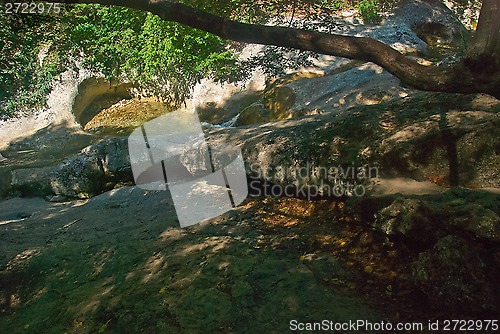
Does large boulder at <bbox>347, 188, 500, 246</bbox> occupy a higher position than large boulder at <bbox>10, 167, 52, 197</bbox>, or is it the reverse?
large boulder at <bbox>347, 188, 500, 246</bbox>

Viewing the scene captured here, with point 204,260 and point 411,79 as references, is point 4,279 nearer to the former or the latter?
point 204,260

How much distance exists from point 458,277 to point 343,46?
2215mm

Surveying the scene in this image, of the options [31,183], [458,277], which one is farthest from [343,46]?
[31,183]

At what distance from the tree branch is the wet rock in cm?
129

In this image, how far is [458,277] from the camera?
3045mm

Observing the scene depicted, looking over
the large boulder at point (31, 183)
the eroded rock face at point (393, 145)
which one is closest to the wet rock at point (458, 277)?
the eroded rock face at point (393, 145)

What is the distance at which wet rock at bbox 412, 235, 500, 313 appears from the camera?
2.94 metres

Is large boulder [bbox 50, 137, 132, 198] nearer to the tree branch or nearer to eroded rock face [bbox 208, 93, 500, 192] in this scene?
eroded rock face [bbox 208, 93, 500, 192]

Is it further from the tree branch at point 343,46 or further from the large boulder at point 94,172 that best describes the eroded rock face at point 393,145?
the large boulder at point 94,172

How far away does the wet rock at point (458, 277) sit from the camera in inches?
116

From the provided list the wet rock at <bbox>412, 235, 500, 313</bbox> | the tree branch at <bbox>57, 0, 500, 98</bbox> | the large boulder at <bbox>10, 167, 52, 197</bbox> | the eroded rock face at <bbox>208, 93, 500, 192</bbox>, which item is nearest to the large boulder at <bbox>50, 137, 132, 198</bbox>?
the large boulder at <bbox>10, 167, 52, 197</bbox>

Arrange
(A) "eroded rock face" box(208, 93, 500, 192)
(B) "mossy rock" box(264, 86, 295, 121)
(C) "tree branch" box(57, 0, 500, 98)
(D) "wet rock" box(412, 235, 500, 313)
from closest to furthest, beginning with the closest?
(D) "wet rock" box(412, 235, 500, 313) < (C) "tree branch" box(57, 0, 500, 98) < (A) "eroded rock face" box(208, 93, 500, 192) < (B) "mossy rock" box(264, 86, 295, 121)

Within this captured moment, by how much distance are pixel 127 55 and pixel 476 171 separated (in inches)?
595

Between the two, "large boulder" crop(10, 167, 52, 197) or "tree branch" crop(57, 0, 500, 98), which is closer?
"tree branch" crop(57, 0, 500, 98)
